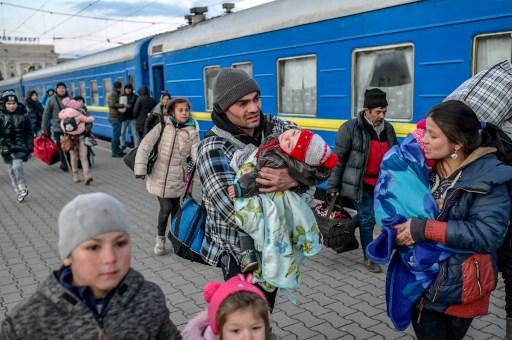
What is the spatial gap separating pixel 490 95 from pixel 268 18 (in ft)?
17.1

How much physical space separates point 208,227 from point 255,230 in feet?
1.20

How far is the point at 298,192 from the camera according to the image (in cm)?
230

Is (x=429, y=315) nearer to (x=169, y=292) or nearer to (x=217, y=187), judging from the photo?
(x=217, y=187)

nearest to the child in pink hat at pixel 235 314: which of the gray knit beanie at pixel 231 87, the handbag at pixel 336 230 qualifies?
the gray knit beanie at pixel 231 87

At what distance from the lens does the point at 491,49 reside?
4609 mm

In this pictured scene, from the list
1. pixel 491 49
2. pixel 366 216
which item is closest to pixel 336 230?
pixel 366 216

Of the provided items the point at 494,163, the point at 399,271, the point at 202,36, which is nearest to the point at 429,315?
the point at 399,271

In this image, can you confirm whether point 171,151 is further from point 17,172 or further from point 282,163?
point 17,172

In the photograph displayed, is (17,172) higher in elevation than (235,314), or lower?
lower

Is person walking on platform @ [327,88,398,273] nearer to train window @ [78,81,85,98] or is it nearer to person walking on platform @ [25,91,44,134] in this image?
person walking on platform @ [25,91,44,134]

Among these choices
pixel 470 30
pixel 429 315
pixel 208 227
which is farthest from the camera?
pixel 470 30

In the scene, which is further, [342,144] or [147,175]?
[147,175]

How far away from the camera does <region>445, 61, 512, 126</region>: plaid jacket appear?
8.01 feet

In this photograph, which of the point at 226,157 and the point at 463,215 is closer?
the point at 463,215
